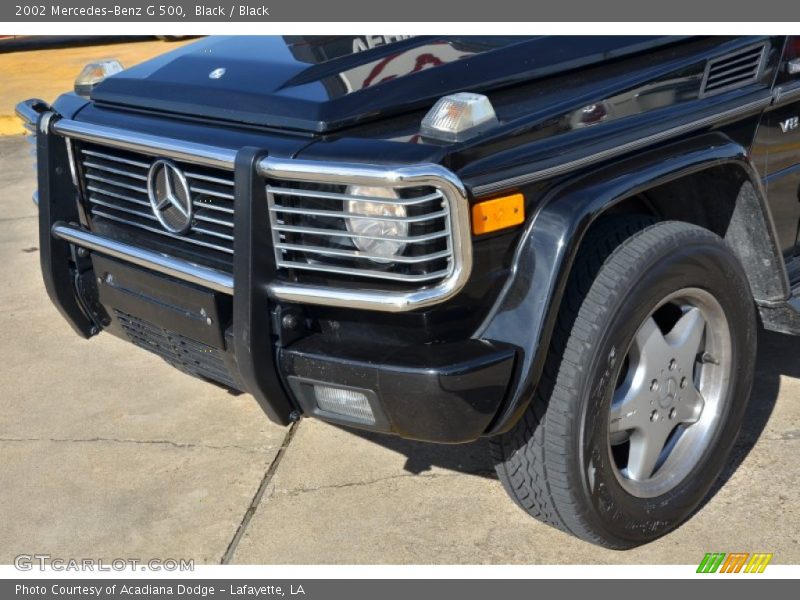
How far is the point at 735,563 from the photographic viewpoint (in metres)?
3.21

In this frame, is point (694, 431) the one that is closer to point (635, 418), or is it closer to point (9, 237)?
point (635, 418)

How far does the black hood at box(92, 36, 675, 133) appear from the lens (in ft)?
9.57

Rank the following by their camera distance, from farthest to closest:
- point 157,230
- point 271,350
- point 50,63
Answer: point 50,63 < point 157,230 < point 271,350

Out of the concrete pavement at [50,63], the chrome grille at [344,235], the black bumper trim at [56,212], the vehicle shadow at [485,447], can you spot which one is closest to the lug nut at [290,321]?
the chrome grille at [344,235]

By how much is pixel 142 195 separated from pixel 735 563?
2.13 metres

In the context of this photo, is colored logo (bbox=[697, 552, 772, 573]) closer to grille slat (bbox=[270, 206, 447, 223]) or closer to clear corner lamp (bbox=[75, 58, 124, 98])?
grille slat (bbox=[270, 206, 447, 223])

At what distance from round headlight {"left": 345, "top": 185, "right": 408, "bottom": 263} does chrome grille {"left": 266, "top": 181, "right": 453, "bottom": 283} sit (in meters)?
0.01

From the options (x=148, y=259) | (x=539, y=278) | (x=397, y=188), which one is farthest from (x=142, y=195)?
(x=539, y=278)

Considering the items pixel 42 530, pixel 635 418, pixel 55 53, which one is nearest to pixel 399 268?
pixel 635 418

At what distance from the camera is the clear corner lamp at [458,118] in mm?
2697

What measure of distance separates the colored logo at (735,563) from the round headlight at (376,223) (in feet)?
4.60

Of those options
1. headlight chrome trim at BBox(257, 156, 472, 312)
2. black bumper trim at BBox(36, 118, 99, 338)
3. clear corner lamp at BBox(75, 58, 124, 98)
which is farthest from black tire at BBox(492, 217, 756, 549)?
clear corner lamp at BBox(75, 58, 124, 98)

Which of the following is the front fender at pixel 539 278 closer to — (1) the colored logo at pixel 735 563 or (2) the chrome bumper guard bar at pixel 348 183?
(2) the chrome bumper guard bar at pixel 348 183

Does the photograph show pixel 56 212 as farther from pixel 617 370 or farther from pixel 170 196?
pixel 617 370
